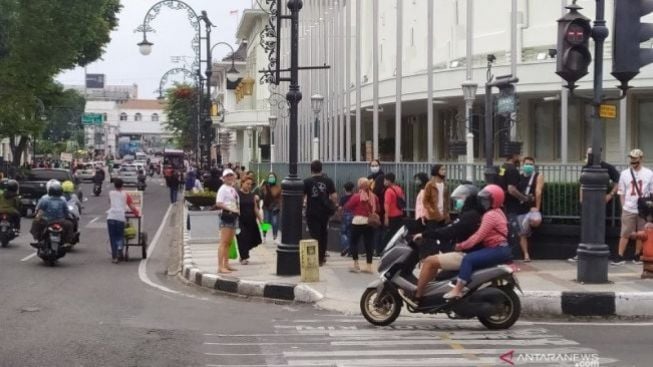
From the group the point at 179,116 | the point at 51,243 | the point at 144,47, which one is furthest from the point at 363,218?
the point at 179,116

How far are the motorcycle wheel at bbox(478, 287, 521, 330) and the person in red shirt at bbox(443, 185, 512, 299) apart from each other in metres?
0.38

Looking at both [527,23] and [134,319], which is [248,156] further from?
[134,319]

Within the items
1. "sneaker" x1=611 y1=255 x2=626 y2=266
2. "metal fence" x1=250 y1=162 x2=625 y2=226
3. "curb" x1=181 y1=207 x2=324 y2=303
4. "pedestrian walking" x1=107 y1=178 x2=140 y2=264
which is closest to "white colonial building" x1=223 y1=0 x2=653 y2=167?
"metal fence" x1=250 y1=162 x2=625 y2=226

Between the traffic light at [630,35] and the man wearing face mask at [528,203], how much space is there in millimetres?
3916

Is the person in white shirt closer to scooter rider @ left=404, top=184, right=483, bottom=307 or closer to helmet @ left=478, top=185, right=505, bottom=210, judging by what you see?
scooter rider @ left=404, top=184, right=483, bottom=307

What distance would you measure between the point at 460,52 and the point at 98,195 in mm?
32264

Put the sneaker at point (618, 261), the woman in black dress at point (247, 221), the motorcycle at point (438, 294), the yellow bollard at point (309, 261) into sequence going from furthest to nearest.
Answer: the woman in black dress at point (247, 221) → the sneaker at point (618, 261) → the yellow bollard at point (309, 261) → the motorcycle at point (438, 294)

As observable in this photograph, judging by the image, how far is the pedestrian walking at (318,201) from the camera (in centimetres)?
1647

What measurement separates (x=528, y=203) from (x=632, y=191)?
1993 mm

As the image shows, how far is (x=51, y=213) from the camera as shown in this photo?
1889cm

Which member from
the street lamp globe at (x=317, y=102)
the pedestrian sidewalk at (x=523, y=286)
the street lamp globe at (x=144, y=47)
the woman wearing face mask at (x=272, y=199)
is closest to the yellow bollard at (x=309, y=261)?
the pedestrian sidewalk at (x=523, y=286)

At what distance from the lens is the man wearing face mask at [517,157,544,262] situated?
16719 millimetres

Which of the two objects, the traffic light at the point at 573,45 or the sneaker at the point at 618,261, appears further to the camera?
the sneaker at the point at 618,261

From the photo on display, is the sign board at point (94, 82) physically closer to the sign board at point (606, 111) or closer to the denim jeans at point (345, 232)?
the denim jeans at point (345, 232)
